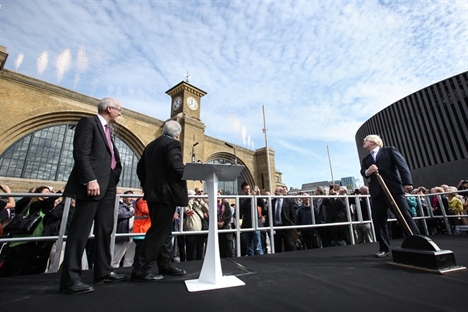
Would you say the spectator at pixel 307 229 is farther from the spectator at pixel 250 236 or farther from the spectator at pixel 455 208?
the spectator at pixel 455 208

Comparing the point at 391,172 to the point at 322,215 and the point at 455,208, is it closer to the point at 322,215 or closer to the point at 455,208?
the point at 322,215

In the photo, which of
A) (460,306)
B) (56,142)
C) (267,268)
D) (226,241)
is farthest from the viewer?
(56,142)

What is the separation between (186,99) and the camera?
20234 millimetres

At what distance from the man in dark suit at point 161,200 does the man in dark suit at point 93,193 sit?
1.09 ft

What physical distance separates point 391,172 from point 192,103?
19.4 metres

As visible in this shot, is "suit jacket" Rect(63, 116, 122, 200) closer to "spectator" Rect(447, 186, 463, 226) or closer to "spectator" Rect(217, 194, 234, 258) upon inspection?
"spectator" Rect(217, 194, 234, 258)

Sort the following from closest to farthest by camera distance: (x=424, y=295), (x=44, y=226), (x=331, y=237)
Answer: (x=424, y=295), (x=44, y=226), (x=331, y=237)

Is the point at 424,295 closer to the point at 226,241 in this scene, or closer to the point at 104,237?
the point at 104,237

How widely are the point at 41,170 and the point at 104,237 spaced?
14822mm

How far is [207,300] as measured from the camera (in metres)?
1.56

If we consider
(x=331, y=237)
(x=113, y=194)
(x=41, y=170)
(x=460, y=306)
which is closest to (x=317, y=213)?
(x=331, y=237)

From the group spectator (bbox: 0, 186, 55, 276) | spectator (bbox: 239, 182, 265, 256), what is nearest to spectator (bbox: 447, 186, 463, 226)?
spectator (bbox: 239, 182, 265, 256)

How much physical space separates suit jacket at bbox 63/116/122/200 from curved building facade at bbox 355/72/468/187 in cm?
3086

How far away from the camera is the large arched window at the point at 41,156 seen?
11977 millimetres
